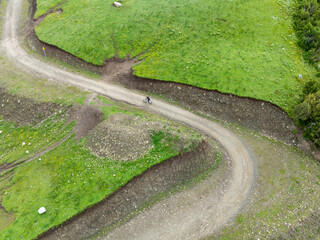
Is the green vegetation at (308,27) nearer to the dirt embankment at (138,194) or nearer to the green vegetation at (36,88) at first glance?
the dirt embankment at (138,194)

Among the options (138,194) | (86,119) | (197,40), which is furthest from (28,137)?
(197,40)

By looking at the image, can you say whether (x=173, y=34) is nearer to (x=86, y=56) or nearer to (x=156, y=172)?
(x=86, y=56)

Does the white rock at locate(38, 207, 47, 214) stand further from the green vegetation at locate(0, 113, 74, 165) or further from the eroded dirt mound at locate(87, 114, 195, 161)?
the green vegetation at locate(0, 113, 74, 165)

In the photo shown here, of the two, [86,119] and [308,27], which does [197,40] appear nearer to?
[308,27]

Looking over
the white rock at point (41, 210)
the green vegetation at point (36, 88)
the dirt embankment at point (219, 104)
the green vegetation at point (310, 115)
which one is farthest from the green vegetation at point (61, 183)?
the green vegetation at point (310, 115)

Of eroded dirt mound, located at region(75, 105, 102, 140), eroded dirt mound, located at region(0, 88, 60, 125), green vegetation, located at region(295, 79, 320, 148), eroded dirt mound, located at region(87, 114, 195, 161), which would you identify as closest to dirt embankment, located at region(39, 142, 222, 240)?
eroded dirt mound, located at region(87, 114, 195, 161)

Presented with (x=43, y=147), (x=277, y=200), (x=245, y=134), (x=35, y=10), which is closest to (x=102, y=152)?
(x=43, y=147)
